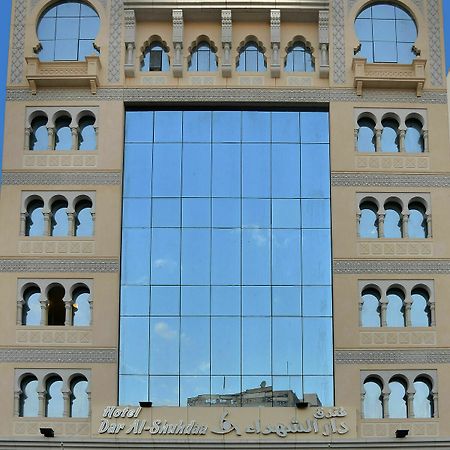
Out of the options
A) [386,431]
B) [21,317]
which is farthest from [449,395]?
[21,317]

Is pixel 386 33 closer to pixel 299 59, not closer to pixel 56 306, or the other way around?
pixel 299 59

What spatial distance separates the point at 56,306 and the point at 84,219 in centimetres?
258

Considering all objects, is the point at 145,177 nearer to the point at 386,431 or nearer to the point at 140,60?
the point at 140,60

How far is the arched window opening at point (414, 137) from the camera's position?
106ft

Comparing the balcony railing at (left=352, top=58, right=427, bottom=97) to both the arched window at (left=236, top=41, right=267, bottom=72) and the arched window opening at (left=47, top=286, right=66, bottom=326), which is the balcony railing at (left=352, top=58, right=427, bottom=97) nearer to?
the arched window at (left=236, top=41, right=267, bottom=72)

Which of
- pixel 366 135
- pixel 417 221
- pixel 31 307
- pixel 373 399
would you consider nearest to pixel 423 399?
pixel 373 399

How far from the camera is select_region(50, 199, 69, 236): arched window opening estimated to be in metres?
31.7

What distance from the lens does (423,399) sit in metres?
30.2

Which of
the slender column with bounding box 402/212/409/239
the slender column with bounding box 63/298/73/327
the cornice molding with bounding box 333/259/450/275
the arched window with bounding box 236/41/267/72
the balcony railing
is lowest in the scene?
the slender column with bounding box 63/298/73/327

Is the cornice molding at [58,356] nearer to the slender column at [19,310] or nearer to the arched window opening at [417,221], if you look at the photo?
the slender column at [19,310]

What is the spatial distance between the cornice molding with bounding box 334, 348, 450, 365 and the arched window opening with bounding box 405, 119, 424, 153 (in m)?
5.92

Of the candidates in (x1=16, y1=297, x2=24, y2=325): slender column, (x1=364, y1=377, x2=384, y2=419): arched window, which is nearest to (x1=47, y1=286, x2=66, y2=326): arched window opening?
(x1=16, y1=297, x2=24, y2=325): slender column

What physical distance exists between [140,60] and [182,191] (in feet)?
13.9

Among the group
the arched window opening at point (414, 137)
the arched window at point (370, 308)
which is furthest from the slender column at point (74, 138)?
the arched window opening at point (414, 137)
